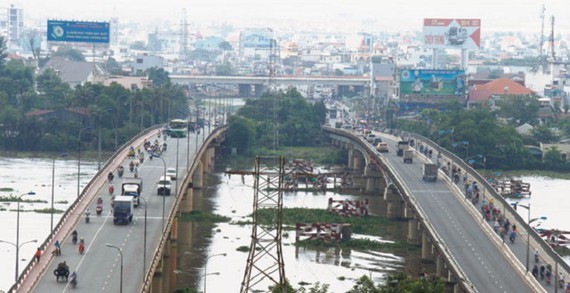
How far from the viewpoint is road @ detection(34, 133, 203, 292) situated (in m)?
50.6

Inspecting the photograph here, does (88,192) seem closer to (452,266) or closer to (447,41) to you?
(452,266)

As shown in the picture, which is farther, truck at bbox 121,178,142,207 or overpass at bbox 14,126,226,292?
truck at bbox 121,178,142,207

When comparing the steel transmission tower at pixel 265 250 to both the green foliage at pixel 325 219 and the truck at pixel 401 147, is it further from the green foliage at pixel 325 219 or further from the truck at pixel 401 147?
the truck at pixel 401 147

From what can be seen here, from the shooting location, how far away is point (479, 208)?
76.1 meters

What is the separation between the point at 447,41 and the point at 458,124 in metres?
66.9

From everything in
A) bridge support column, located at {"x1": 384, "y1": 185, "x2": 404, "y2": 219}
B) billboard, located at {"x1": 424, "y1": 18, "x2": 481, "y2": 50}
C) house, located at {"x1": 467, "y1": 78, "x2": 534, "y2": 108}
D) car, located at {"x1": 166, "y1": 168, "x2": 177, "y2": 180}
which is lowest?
bridge support column, located at {"x1": 384, "y1": 185, "x2": 404, "y2": 219}

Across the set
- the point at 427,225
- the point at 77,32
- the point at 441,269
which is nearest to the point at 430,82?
the point at 77,32

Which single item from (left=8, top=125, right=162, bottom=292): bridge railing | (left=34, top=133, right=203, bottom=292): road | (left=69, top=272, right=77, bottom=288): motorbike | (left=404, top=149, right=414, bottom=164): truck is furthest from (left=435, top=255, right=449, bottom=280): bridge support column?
(left=404, top=149, right=414, bottom=164): truck

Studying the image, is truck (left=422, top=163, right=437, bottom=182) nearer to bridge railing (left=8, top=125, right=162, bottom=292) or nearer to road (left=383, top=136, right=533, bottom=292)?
road (left=383, top=136, right=533, bottom=292)

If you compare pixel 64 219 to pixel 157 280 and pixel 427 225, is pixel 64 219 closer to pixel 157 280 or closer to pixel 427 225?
pixel 157 280

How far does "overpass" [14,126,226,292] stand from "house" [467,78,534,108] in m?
83.5

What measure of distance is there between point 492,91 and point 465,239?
4058 inches

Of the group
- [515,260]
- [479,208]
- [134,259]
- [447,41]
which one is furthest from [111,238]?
[447,41]

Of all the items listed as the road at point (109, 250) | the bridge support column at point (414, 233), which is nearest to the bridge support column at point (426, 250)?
the bridge support column at point (414, 233)
